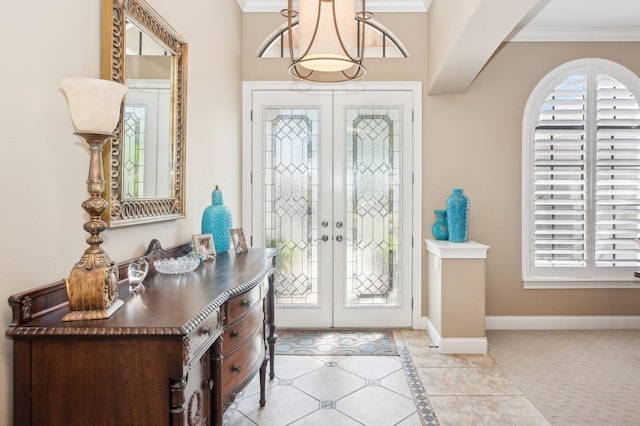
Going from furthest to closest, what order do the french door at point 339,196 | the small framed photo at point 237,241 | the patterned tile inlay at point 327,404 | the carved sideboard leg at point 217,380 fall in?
the french door at point 339,196 → the small framed photo at point 237,241 → the patterned tile inlay at point 327,404 → the carved sideboard leg at point 217,380

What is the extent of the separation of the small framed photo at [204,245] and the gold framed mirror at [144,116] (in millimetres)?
204

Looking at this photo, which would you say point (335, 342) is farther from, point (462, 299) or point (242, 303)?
point (242, 303)

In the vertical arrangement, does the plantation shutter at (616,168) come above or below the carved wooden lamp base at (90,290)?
above

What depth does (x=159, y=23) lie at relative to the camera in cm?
212

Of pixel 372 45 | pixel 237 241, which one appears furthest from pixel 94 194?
pixel 372 45

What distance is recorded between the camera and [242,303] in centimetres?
190

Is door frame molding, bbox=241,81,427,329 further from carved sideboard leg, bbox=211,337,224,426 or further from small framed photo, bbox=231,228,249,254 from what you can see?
carved sideboard leg, bbox=211,337,224,426

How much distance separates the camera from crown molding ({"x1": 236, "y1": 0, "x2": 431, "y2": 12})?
391cm

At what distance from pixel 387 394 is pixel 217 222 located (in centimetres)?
A: 165

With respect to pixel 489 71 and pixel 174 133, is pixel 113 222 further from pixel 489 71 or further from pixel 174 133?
pixel 489 71

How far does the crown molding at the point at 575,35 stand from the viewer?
3.94 m

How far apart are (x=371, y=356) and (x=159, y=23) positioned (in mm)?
2878

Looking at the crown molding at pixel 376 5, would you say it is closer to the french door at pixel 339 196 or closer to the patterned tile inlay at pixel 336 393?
the french door at pixel 339 196

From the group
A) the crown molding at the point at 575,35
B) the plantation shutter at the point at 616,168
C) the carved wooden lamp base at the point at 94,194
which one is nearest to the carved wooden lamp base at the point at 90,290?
the carved wooden lamp base at the point at 94,194
